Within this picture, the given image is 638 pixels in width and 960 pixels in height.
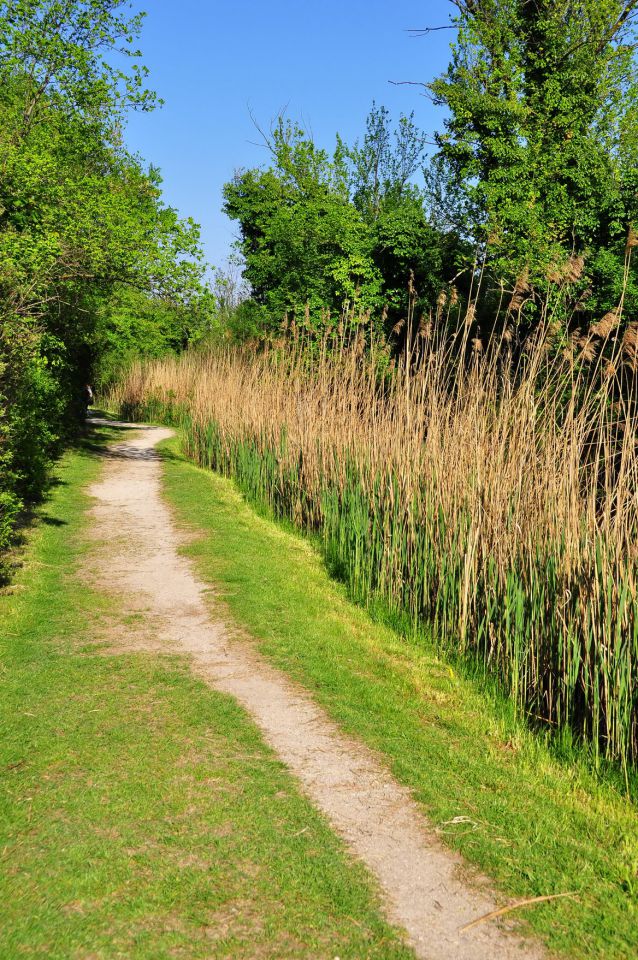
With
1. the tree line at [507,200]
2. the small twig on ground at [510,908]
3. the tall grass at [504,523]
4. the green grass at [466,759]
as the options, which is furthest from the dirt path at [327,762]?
the tree line at [507,200]

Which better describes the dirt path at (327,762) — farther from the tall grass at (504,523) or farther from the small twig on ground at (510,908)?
the tall grass at (504,523)

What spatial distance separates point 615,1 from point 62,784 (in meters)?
19.5

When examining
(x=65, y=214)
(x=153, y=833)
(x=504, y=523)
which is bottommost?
(x=153, y=833)

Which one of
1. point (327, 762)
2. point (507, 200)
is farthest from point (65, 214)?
point (327, 762)

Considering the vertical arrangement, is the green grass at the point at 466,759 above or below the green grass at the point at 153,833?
above

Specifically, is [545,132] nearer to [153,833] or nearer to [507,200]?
[507,200]

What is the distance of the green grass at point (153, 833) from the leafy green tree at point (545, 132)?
33.6 ft

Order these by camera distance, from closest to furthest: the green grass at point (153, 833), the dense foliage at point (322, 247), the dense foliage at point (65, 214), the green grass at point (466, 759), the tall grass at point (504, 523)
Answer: the green grass at point (153, 833) < the green grass at point (466, 759) < the tall grass at point (504, 523) < the dense foliage at point (65, 214) < the dense foliage at point (322, 247)

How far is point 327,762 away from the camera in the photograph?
4.04 meters

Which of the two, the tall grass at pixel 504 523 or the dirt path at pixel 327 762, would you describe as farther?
the tall grass at pixel 504 523

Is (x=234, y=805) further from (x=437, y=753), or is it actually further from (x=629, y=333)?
(x=629, y=333)

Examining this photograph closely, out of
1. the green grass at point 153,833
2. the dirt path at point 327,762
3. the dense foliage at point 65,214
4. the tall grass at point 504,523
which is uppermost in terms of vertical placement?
the dense foliage at point 65,214

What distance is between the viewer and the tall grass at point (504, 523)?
421cm

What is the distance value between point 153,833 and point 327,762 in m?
1.02
